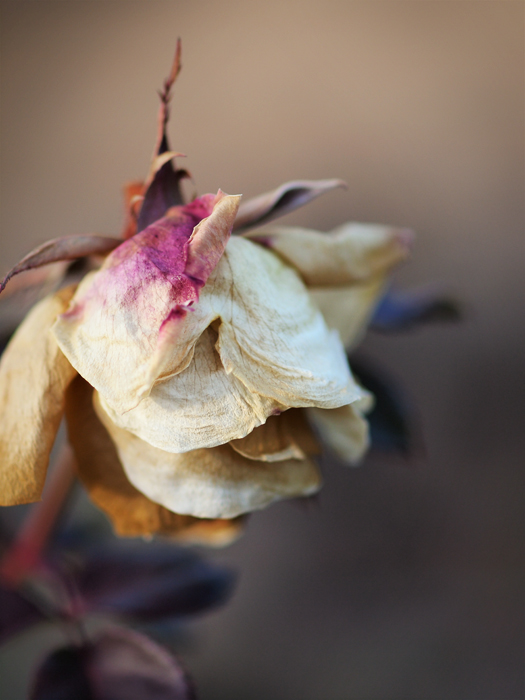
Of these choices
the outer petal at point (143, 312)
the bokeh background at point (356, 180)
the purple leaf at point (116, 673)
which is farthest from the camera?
the bokeh background at point (356, 180)

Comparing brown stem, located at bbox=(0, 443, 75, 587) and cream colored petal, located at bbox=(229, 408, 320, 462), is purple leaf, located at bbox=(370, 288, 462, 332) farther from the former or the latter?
brown stem, located at bbox=(0, 443, 75, 587)

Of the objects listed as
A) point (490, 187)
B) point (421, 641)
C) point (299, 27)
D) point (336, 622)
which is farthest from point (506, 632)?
point (299, 27)

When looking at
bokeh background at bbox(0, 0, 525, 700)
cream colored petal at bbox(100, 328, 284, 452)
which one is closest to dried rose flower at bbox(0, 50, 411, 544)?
cream colored petal at bbox(100, 328, 284, 452)

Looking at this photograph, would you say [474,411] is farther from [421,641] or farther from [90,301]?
[90,301]

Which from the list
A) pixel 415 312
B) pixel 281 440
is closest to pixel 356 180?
pixel 415 312

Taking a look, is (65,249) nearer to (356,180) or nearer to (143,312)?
(143,312)

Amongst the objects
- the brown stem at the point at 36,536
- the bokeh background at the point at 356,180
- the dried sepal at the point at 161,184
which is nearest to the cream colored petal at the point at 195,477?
the dried sepal at the point at 161,184

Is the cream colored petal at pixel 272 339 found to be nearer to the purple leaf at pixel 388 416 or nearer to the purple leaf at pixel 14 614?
the purple leaf at pixel 388 416
